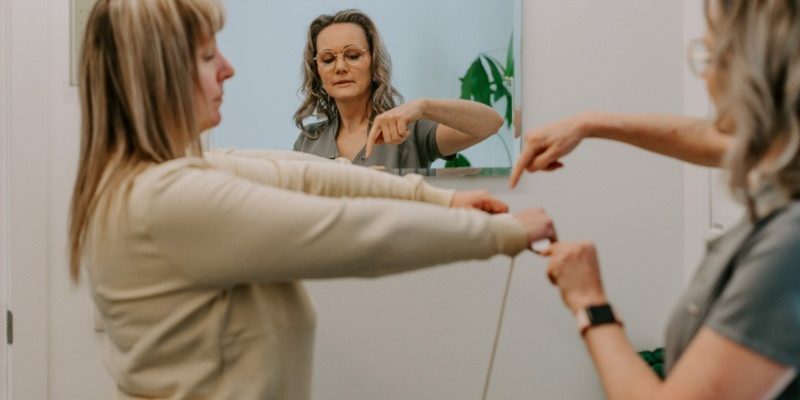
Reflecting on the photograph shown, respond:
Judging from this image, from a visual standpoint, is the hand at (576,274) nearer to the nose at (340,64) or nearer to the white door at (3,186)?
the nose at (340,64)

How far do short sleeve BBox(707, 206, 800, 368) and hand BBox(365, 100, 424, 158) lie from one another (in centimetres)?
119

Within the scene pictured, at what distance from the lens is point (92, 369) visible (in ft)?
6.53

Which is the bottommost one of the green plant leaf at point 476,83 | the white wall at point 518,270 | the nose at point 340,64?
the white wall at point 518,270

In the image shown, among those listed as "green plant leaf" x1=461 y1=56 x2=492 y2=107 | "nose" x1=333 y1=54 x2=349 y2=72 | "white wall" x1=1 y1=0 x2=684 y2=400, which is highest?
"nose" x1=333 y1=54 x2=349 y2=72

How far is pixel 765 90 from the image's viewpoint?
761 mm

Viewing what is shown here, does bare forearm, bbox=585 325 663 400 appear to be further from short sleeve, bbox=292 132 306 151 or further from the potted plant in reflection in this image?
short sleeve, bbox=292 132 306 151

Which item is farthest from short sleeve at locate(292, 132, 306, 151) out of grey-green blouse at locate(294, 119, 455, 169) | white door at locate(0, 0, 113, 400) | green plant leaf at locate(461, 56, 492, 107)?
white door at locate(0, 0, 113, 400)

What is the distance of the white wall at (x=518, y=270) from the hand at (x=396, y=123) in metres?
0.17

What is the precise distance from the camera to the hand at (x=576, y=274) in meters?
1.00

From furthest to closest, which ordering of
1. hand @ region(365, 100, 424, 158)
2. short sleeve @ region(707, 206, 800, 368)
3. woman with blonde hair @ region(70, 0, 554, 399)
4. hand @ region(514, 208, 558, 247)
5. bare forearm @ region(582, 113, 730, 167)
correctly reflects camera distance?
hand @ region(365, 100, 424, 158) < bare forearm @ region(582, 113, 730, 167) < hand @ region(514, 208, 558, 247) < woman with blonde hair @ region(70, 0, 554, 399) < short sleeve @ region(707, 206, 800, 368)

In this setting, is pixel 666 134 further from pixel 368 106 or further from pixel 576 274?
pixel 368 106

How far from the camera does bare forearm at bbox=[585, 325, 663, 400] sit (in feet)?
2.84

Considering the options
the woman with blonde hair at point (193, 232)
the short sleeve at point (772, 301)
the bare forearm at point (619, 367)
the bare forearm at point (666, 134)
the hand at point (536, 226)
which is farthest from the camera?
the bare forearm at point (666, 134)

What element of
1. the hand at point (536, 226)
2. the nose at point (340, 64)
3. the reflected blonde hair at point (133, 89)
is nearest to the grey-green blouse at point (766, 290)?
the hand at point (536, 226)
